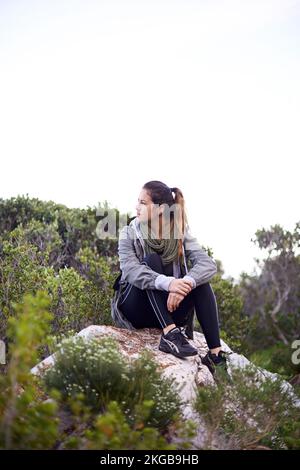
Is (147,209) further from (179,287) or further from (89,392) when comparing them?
(89,392)

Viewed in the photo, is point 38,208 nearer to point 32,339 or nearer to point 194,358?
point 194,358

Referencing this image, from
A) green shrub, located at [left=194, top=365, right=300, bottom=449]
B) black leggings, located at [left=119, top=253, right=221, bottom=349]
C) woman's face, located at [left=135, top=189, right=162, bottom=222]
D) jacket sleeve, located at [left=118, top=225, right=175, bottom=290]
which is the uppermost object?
woman's face, located at [left=135, top=189, right=162, bottom=222]

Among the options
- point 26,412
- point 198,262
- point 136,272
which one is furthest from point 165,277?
point 26,412

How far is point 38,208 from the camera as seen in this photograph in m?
9.70

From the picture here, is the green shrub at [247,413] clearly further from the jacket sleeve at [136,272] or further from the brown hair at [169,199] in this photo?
the brown hair at [169,199]

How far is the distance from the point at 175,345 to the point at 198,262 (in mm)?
733

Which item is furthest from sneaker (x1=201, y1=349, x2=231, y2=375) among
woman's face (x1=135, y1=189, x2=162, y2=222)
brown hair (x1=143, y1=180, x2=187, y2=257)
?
woman's face (x1=135, y1=189, x2=162, y2=222)

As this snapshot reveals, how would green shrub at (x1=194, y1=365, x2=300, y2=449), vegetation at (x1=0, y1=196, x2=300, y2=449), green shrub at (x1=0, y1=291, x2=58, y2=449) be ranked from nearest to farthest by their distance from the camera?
1. green shrub at (x1=0, y1=291, x2=58, y2=449)
2. vegetation at (x1=0, y1=196, x2=300, y2=449)
3. green shrub at (x1=194, y1=365, x2=300, y2=449)

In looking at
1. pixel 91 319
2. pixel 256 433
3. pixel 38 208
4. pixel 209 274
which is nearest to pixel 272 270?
pixel 38 208

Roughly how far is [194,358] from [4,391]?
2.03 m

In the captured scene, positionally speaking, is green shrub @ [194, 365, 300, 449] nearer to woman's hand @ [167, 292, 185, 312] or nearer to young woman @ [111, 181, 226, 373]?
young woman @ [111, 181, 226, 373]

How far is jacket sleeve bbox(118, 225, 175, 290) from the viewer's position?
483 cm

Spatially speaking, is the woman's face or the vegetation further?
the woman's face
